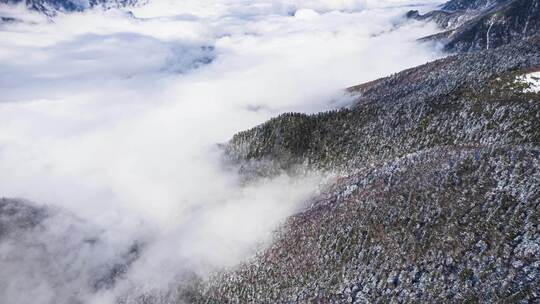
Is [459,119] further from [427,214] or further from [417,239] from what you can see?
[417,239]

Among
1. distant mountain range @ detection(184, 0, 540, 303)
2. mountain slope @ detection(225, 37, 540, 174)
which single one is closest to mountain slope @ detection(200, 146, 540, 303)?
distant mountain range @ detection(184, 0, 540, 303)

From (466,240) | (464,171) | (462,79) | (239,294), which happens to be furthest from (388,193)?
(462,79)

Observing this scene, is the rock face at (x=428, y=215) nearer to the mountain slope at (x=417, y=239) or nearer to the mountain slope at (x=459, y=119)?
the mountain slope at (x=417, y=239)

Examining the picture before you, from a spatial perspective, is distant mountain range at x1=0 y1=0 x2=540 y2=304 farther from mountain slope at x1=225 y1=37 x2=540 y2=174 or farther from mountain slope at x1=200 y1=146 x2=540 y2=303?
mountain slope at x1=225 y1=37 x2=540 y2=174

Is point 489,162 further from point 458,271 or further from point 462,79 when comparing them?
point 462,79

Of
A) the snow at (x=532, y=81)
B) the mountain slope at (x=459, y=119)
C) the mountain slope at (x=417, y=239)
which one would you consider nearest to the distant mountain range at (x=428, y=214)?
the mountain slope at (x=417, y=239)

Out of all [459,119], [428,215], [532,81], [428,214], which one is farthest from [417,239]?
[532,81]

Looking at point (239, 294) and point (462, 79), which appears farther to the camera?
point (462, 79)
